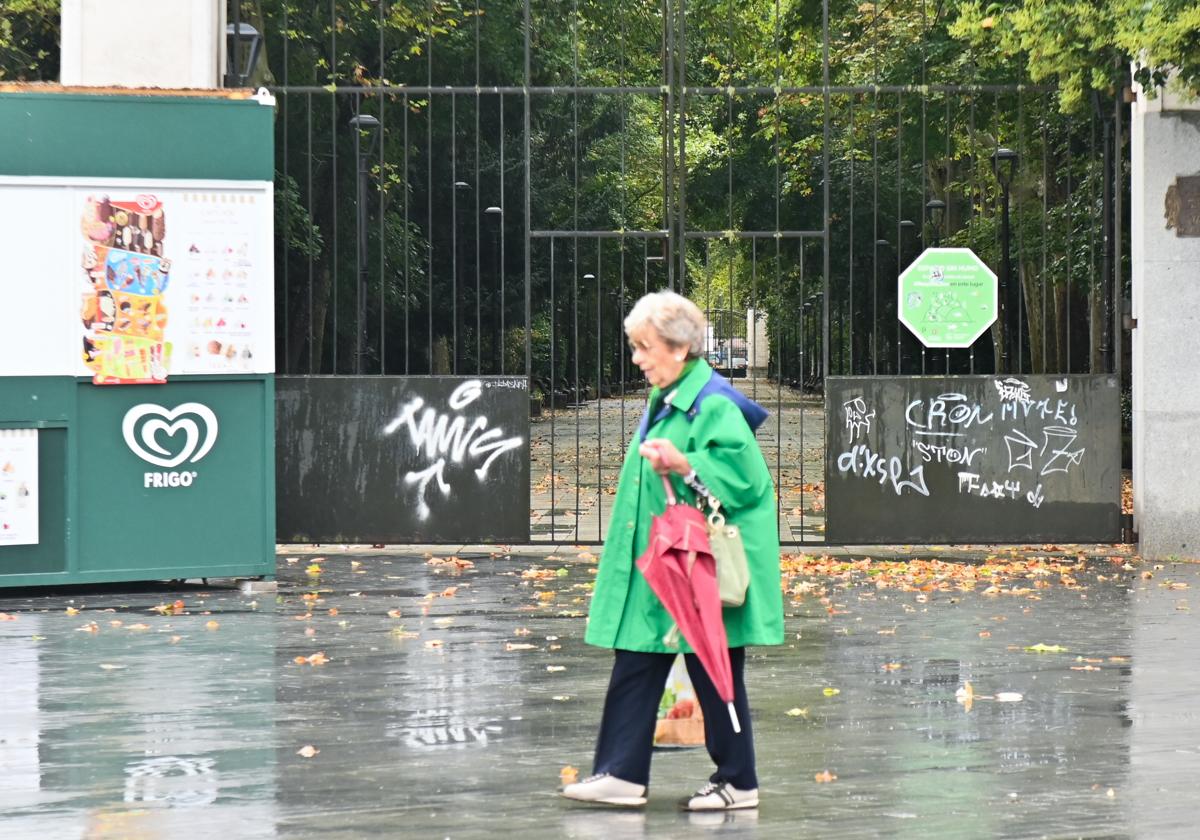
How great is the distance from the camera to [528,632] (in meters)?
9.38

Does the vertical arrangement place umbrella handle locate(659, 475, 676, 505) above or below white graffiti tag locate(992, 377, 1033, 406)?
below

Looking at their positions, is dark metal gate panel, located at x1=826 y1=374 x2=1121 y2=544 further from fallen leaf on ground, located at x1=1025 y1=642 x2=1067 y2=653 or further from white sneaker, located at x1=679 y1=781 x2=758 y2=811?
white sneaker, located at x1=679 y1=781 x2=758 y2=811

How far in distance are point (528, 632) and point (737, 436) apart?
410 centimetres

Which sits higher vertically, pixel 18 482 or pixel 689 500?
pixel 689 500

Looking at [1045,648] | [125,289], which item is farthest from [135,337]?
[1045,648]

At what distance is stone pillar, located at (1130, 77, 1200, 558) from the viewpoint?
1270 cm

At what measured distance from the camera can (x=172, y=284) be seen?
1112cm

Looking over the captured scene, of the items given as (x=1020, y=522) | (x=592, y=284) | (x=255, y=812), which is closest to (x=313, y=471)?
(x=1020, y=522)

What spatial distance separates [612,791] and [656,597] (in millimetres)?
637

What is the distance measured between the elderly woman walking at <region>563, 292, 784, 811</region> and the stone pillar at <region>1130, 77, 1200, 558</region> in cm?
797

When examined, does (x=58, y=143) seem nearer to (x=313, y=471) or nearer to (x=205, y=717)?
(x=313, y=471)

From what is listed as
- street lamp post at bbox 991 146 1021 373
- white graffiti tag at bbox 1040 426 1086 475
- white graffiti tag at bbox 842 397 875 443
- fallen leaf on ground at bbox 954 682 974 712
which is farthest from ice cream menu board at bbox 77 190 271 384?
white graffiti tag at bbox 1040 426 1086 475

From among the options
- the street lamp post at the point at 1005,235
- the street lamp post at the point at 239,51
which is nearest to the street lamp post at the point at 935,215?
the street lamp post at the point at 1005,235

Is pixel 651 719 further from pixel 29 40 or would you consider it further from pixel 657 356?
pixel 29 40
